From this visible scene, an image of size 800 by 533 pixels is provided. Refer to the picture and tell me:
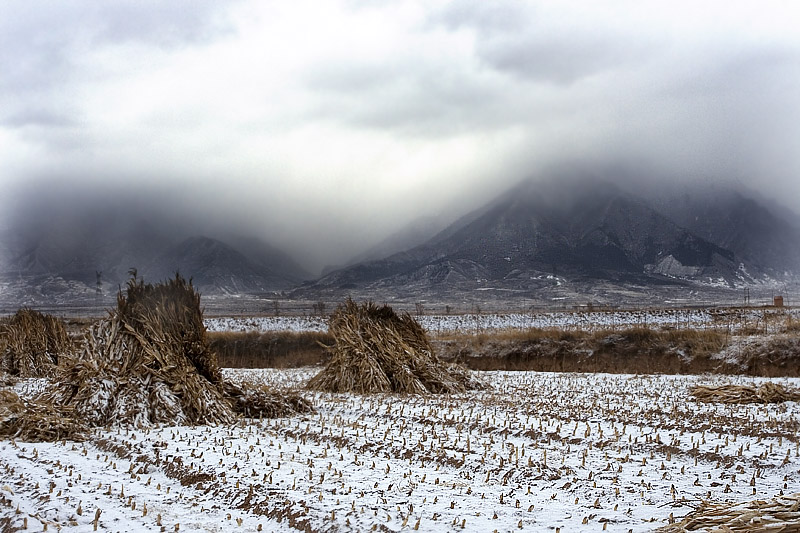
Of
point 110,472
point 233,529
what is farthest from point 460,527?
point 110,472

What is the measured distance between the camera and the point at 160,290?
1409cm

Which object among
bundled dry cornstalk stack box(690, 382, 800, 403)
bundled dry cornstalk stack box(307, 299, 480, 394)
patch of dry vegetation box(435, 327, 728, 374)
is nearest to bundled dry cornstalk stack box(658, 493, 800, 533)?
bundled dry cornstalk stack box(690, 382, 800, 403)

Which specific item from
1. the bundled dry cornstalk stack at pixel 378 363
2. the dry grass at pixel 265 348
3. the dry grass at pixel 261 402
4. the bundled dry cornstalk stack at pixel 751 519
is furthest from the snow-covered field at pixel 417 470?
the dry grass at pixel 265 348

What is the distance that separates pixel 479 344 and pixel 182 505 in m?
20.9

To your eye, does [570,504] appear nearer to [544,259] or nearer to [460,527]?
[460,527]

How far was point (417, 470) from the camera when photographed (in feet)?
28.1

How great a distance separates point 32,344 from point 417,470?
19.1 m

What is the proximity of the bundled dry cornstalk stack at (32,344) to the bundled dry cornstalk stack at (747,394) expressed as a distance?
18.8 metres

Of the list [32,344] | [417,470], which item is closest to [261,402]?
[417,470]

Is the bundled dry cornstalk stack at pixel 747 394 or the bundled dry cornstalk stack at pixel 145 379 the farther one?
the bundled dry cornstalk stack at pixel 747 394

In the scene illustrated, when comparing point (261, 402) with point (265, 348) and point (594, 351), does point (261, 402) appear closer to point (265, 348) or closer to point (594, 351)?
point (594, 351)

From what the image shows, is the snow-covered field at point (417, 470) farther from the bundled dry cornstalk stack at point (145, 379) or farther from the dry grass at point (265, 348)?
the dry grass at point (265, 348)

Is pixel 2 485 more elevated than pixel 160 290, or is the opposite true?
pixel 160 290

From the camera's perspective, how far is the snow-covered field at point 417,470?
671cm
